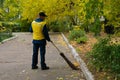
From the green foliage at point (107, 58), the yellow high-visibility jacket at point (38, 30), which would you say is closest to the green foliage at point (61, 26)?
the yellow high-visibility jacket at point (38, 30)

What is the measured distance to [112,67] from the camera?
9.26 metres

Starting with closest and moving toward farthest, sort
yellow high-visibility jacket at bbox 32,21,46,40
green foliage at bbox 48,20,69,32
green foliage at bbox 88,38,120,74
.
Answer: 1. green foliage at bbox 88,38,120,74
2. yellow high-visibility jacket at bbox 32,21,46,40
3. green foliage at bbox 48,20,69,32

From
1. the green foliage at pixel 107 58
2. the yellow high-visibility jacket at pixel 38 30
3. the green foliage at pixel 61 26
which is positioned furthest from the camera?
the green foliage at pixel 61 26

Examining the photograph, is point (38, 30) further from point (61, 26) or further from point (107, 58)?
point (61, 26)

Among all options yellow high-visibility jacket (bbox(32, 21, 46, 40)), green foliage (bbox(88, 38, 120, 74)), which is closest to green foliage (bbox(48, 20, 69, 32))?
yellow high-visibility jacket (bbox(32, 21, 46, 40))

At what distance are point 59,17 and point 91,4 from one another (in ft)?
80.7

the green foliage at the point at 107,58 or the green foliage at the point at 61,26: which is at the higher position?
the green foliage at the point at 107,58

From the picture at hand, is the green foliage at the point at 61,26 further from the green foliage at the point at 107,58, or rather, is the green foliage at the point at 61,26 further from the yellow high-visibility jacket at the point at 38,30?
the green foliage at the point at 107,58

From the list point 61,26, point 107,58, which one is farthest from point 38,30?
point 61,26

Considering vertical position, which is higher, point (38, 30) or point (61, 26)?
point (38, 30)

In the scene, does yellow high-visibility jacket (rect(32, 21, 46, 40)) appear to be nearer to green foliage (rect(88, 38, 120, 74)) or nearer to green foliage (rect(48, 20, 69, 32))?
green foliage (rect(88, 38, 120, 74))

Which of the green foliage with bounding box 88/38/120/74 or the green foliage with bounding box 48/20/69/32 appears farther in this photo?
the green foliage with bounding box 48/20/69/32

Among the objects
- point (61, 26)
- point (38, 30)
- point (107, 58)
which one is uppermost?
point (38, 30)

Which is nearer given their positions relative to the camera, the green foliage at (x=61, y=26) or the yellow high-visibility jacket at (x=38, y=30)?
the yellow high-visibility jacket at (x=38, y=30)
